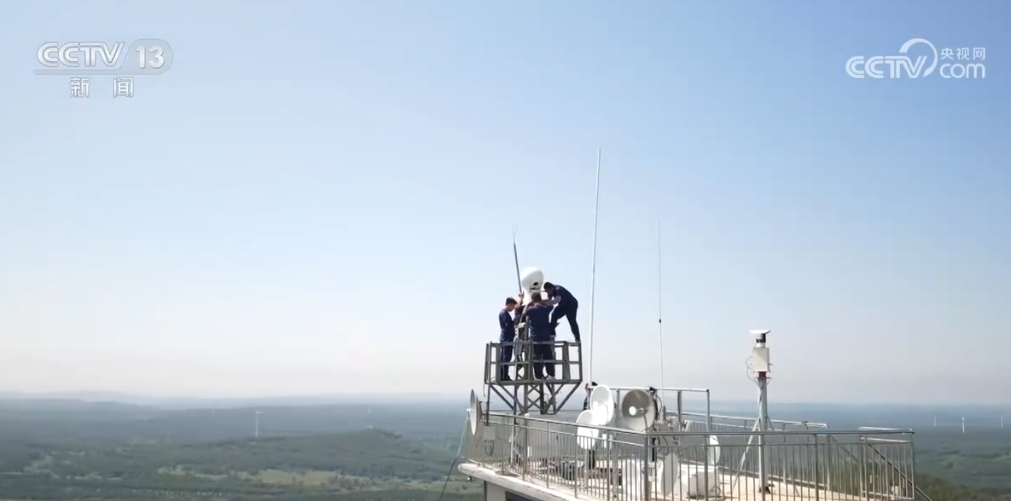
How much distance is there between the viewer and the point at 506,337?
18.0 m

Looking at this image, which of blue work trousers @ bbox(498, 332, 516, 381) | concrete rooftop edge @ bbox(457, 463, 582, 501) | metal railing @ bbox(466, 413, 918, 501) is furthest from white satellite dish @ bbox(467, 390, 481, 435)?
metal railing @ bbox(466, 413, 918, 501)

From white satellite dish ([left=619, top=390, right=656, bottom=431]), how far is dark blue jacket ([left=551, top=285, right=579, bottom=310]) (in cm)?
379

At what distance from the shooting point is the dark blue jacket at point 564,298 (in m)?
17.2

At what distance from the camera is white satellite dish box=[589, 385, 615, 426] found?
13.8 meters

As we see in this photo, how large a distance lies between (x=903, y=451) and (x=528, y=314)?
7.11 m

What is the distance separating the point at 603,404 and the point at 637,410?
0.69 meters

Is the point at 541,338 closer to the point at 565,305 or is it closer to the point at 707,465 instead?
the point at 565,305

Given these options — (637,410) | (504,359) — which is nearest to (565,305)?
(504,359)

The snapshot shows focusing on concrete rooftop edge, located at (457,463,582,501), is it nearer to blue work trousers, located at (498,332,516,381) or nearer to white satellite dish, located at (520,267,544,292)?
blue work trousers, located at (498,332,516,381)

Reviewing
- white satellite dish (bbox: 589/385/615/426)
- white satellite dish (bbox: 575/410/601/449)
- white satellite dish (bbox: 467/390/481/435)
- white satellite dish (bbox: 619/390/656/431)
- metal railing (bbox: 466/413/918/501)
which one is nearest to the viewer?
metal railing (bbox: 466/413/918/501)

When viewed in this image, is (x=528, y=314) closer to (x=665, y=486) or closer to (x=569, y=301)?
(x=569, y=301)

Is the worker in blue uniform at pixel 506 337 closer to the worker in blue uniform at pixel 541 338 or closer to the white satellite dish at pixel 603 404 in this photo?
the worker in blue uniform at pixel 541 338

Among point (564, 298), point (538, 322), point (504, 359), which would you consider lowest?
point (504, 359)

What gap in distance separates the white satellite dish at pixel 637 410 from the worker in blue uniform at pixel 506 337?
3.98m
